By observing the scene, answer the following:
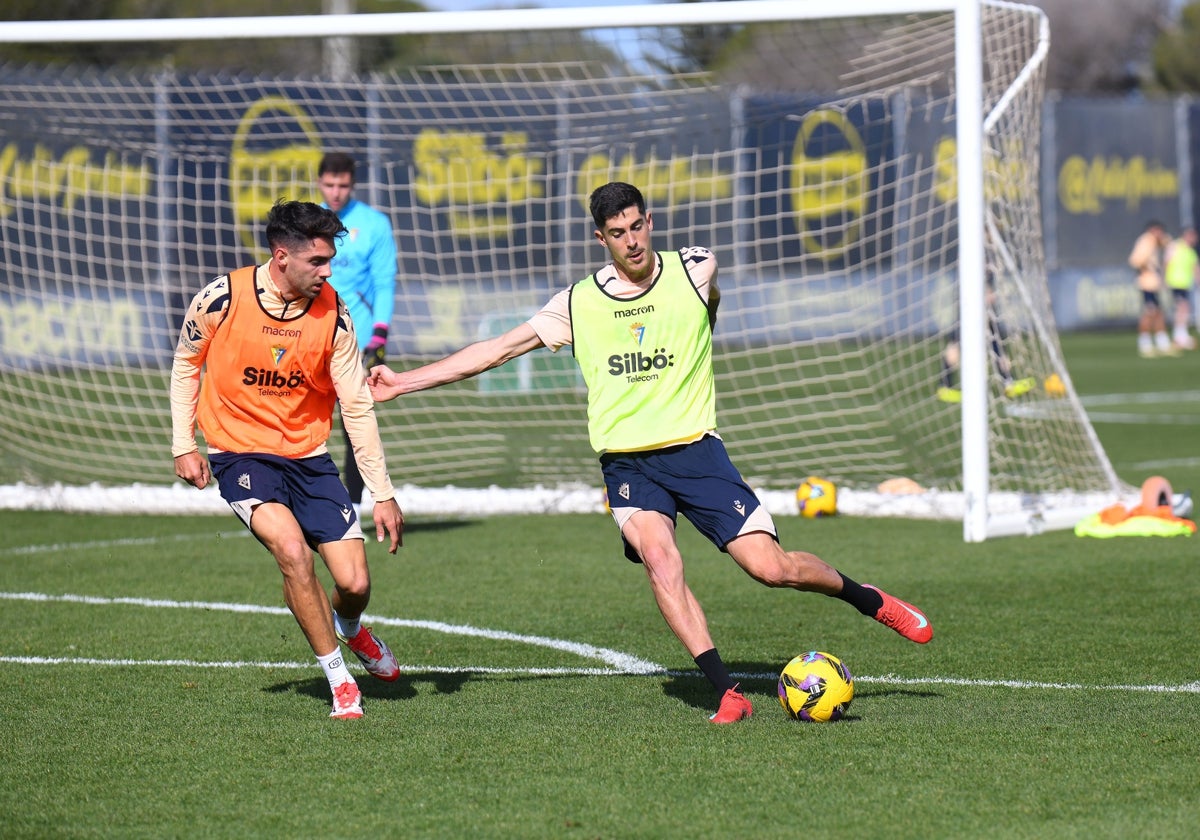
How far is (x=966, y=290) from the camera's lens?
10.4m

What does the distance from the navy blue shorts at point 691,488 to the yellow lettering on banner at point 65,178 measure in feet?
39.1

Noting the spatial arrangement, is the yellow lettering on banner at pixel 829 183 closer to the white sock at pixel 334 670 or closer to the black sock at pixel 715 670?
the black sock at pixel 715 670

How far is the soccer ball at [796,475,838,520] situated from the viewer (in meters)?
11.7

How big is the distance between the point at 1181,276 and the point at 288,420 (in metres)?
28.9

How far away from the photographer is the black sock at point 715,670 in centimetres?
611

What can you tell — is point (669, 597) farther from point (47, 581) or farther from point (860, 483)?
point (860, 483)

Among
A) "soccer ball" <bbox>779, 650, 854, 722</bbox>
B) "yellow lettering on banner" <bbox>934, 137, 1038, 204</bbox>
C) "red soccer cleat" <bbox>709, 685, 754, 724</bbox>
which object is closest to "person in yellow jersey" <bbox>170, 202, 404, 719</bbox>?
"red soccer cleat" <bbox>709, 685, 754, 724</bbox>

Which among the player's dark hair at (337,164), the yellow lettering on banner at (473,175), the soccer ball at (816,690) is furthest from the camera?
the yellow lettering on banner at (473,175)

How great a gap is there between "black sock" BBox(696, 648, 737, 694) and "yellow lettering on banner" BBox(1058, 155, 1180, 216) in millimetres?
31465

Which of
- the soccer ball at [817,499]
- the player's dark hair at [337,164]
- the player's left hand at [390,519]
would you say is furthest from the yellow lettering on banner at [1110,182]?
the player's left hand at [390,519]

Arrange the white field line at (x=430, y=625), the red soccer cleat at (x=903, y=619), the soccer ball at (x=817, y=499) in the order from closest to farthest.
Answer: the red soccer cleat at (x=903, y=619), the white field line at (x=430, y=625), the soccer ball at (x=817, y=499)

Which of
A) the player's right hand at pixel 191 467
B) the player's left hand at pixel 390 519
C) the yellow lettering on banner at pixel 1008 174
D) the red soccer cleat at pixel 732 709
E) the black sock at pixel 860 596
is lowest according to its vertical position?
the red soccer cleat at pixel 732 709

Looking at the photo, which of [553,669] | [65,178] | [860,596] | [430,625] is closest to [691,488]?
[860,596]

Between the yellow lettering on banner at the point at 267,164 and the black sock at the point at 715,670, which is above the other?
the yellow lettering on banner at the point at 267,164
